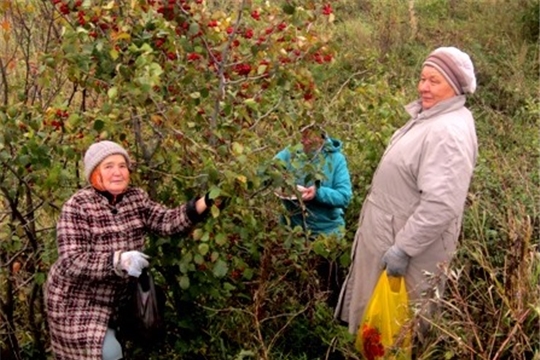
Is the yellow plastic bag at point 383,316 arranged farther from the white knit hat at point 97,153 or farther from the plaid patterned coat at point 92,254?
the white knit hat at point 97,153

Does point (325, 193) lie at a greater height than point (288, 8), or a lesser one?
lesser

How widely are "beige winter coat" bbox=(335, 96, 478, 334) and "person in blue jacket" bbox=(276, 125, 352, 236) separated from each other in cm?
36

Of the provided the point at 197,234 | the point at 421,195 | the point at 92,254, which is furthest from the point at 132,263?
the point at 421,195

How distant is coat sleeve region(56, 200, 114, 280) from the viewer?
291 cm

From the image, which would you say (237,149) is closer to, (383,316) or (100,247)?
(100,247)

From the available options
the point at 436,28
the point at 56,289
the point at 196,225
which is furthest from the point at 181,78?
the point at 436,28

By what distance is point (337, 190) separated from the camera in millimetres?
3848

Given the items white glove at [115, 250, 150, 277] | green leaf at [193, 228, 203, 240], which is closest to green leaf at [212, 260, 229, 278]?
green leaf at [193, 228, 203, 240]

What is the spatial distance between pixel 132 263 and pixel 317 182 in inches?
42.5

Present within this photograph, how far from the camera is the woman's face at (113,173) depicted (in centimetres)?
297

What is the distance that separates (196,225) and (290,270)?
0.72 metres

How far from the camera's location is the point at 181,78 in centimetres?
330

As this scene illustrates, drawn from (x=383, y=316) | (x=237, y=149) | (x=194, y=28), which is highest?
(x=194, y=28)

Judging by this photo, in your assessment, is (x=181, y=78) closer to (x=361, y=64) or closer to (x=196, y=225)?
(x=196, y=225)
